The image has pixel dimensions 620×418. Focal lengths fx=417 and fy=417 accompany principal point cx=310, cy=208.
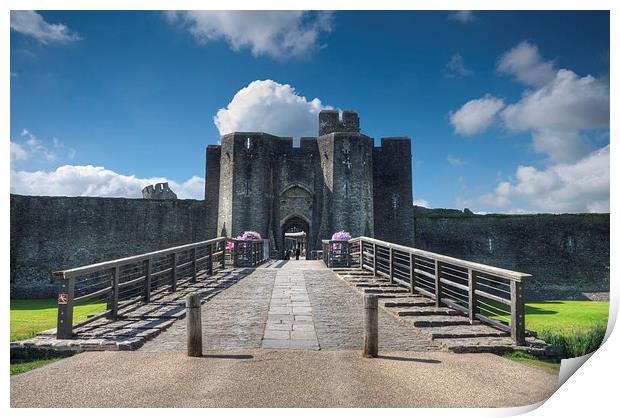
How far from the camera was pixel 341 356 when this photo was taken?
15.0 ft

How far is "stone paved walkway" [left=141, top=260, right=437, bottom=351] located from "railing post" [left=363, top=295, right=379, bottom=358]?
0.38 meters

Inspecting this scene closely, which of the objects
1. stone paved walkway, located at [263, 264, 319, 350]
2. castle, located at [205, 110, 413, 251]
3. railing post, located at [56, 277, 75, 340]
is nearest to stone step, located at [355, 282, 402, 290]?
stone paved walkway, located at [263, 264, 319, 350]

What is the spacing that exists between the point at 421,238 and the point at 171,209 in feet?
47.6

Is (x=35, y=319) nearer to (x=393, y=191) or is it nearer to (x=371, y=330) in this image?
(x=371, y=330)

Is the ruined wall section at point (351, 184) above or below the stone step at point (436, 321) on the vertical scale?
above

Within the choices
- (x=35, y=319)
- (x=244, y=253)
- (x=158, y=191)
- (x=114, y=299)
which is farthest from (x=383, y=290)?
(x=158, y=191)

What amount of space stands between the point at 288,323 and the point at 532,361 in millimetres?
3155

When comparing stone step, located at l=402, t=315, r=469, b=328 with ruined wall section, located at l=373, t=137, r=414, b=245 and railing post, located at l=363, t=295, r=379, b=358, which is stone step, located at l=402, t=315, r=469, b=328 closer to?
railing post, located at l=363, t=295, r=379, b=358

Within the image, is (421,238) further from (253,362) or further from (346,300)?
(253,362)

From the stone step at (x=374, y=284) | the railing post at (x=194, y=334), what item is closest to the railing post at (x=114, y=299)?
the railing post at (x=194, y=334)

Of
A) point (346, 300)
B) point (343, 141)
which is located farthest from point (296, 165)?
point (346, 300)

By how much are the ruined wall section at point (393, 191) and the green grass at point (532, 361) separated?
61.4ft

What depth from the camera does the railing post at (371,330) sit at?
4574 millimetres

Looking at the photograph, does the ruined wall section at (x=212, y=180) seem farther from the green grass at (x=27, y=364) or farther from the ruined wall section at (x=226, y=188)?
the green grass at (x=27, y=364)
